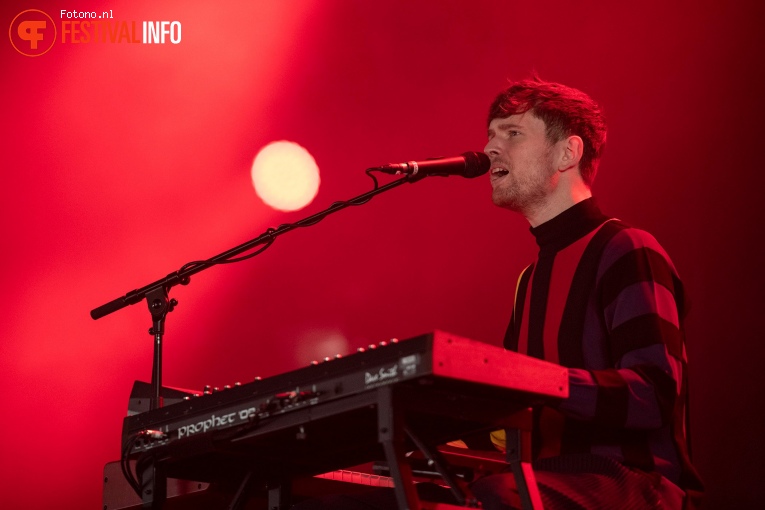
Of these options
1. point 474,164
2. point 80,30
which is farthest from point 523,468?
point 80,30

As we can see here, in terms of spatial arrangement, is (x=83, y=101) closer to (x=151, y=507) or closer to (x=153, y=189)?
(x=153, y=189)

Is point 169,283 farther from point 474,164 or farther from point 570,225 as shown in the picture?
point 570,225

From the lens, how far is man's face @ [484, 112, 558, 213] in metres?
3.12

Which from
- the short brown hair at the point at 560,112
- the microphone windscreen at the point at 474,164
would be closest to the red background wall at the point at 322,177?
the short brown hair at the point at 560,112

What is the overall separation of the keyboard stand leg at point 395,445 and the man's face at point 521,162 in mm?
1475

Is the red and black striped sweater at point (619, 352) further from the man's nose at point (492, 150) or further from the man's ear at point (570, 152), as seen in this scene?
the man's nose at point (492, 150)

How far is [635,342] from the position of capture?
237 cm

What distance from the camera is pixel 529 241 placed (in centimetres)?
428

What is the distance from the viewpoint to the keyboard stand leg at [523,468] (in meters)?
1.96

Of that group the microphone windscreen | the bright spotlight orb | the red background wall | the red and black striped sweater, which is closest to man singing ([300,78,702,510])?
the red and black striped sweater

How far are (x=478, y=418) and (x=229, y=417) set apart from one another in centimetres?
56

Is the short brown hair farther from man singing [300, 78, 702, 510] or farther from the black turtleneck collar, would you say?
the black turtleneck collar

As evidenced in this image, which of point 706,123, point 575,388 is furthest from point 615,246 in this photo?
point 706,123

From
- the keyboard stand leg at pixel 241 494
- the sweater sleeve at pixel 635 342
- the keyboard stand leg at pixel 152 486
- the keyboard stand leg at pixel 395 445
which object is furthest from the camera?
the keyboard stand leg at pixel 241 494
